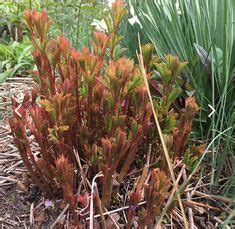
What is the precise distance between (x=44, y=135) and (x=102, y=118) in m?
0.21

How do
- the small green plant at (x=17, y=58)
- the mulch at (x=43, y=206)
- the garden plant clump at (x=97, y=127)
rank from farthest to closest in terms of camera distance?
1. the small green plant at (x=17, y=58)
2. the mulch at (x=43, y=206)
3. the garden plant clump at (x=97, y=127)

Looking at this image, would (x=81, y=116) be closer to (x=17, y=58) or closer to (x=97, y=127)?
(x=97, y=127)

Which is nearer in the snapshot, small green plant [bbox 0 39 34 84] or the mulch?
the mulch

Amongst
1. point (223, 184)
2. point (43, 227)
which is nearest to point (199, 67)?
point (223, 184)

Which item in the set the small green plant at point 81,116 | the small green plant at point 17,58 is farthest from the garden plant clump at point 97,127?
the small green plant at point 17,58

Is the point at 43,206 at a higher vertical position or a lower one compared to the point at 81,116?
lower

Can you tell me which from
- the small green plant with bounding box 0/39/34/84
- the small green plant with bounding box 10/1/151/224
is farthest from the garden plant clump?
the small green plant with bounding box 0/39/34/84

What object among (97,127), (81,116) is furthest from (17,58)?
(97,127)

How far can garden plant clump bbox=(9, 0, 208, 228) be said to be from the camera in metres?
1.18

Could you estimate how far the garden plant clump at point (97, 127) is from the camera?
118 centimetres

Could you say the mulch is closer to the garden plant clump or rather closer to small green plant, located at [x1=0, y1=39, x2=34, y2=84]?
the garden plant clump

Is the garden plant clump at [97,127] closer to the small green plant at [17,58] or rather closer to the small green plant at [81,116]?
the small green plant at [81,116]

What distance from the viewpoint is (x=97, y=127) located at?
1.36 m

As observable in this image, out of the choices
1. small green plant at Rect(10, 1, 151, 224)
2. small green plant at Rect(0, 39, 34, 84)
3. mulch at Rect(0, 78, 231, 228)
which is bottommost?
mulch at Rect(0, 78, 231, 228)
